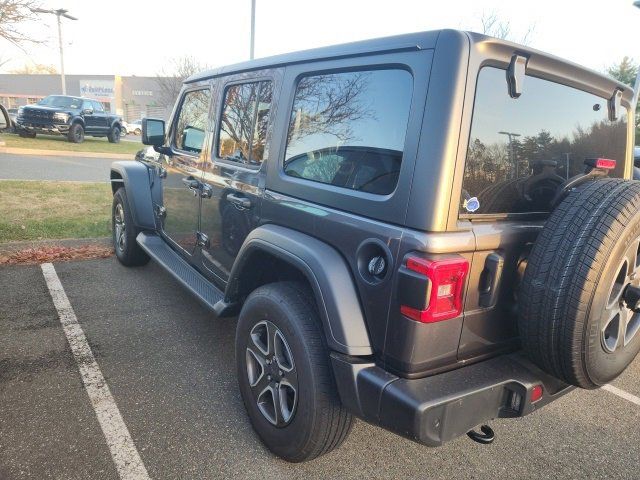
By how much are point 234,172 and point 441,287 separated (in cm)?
167

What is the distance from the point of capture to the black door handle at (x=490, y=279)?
1.83 m

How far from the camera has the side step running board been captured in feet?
10.1

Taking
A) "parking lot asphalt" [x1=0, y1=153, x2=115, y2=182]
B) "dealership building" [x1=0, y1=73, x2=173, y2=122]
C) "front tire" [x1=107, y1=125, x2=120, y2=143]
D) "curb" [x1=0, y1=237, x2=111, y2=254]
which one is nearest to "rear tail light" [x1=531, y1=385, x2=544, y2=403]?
"curb" [x1=0, y1=237, x2=111, y2=254]

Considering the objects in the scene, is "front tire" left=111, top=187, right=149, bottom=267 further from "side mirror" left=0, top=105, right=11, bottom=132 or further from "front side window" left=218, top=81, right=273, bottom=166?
"front side window" left=218, top=81, right=273, bottom=166

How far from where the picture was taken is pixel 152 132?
13.5ft

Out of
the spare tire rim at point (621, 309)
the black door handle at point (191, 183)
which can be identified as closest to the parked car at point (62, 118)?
the black door handle at point (191, 183)

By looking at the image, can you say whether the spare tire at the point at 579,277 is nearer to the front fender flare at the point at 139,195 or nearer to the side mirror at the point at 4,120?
the front fender flare at the point at 139,195

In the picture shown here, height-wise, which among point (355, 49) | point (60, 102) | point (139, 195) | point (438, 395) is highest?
point (355, 49)

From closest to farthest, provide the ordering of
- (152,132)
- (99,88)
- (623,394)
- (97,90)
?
(623,394) < (152,132) < (99,88) < (97,90)

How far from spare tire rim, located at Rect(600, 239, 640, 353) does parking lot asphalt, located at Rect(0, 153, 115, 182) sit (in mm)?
10986

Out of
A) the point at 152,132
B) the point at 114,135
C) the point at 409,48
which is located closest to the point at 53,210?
the point at 152,132

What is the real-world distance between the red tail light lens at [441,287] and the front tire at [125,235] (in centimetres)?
362

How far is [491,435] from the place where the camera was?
2.06 metres

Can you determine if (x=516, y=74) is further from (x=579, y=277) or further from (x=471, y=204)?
(x=579, y=277)
